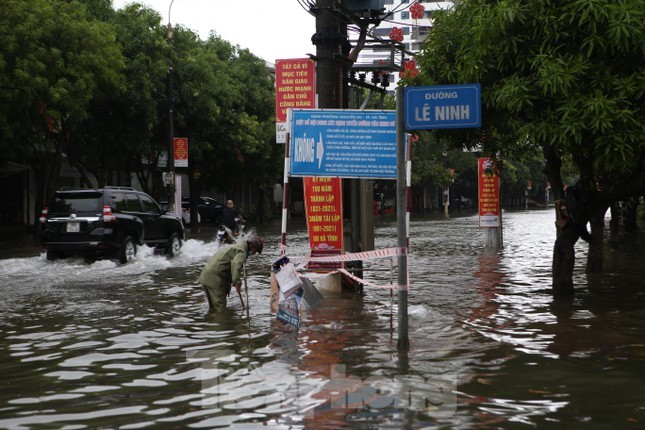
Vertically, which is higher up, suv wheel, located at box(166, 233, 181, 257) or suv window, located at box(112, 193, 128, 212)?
suv window, located at box(112, 193, 128, 212)

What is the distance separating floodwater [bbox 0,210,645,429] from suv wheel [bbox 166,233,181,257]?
680 cm

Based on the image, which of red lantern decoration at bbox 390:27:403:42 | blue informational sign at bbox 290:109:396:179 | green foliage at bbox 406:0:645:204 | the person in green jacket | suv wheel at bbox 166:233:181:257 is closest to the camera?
green foliage at bbox 406:0:645:204

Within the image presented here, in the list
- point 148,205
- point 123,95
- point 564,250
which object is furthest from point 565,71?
point 123,95

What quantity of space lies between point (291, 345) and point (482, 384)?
8.33 feet

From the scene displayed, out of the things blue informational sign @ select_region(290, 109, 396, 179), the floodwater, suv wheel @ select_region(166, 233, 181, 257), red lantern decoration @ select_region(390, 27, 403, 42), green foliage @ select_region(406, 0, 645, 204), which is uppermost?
red lantern decoration @ select_region(390, 27, 403, 42)

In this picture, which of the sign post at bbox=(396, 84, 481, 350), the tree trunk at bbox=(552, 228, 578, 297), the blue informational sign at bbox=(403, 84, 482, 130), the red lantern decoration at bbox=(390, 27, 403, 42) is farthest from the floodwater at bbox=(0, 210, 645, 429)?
the red lantern decoration at bbox=(390, 27, 403, 42)

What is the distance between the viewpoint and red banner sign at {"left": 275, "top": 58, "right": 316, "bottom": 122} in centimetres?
1409

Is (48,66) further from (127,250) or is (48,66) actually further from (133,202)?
(127,250)

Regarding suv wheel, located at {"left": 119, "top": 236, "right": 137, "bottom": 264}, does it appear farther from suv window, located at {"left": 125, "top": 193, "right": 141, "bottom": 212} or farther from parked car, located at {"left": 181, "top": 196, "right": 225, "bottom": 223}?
parked car, located at {"left": 181, "top": 196, "right": 225, "bottom": 223}

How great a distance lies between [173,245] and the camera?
2200cm

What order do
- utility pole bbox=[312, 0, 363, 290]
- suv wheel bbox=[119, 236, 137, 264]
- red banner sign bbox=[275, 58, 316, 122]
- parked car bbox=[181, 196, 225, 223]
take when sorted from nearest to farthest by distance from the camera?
1. utility pole bbox=[312, 0, 363, 290]
2. red banner sign bbox=[275, 58, 316, 122]
3. suv wheel bbox=[119, 236, 137, 264]
4. parked car bbox=[181, 196, 225, 223]

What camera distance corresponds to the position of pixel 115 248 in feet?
60.8

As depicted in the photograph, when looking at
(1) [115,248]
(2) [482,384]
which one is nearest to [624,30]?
(2) [482,384]

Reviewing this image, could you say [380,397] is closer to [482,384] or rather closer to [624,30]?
[482,384]
